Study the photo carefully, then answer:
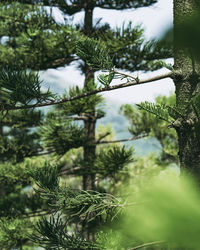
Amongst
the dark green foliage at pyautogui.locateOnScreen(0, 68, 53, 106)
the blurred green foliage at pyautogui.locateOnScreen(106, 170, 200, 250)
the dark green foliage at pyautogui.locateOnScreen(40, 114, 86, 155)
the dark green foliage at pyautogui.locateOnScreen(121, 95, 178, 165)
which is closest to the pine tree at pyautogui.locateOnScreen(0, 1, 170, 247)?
the dark green foliage at pyautogui.locateOnScreen(40, 114, 86, 155)

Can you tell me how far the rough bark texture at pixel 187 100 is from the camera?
2.83 feet

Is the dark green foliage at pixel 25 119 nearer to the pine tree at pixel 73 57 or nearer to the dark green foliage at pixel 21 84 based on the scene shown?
the pine tree at pixel 73 57

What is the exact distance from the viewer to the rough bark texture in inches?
34.0

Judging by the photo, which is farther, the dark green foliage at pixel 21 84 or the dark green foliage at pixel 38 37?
the dark green foliage at pixel 38 37

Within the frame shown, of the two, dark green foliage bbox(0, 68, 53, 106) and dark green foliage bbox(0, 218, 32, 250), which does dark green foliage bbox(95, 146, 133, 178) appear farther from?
dark green foliage bbox(0, 68, 53, 106)

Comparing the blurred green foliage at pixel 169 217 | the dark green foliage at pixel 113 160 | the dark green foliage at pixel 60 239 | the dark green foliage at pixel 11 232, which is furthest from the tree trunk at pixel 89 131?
the blurred green foliage at pixel 169 217

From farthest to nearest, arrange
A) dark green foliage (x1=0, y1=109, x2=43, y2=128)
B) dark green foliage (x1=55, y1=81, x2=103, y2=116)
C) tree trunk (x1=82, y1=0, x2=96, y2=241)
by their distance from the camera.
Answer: dark green foliage (x1=0, y1=109, x2=43, y2=128) → tree trunk (x1=82, y1=0, x2=96, y2=241) → dark green foliage (x1=55, y1=81, x2=103, y2=116)

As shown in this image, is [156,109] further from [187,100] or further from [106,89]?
[106,89]

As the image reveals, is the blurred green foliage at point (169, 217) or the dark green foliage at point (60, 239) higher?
the blurred green foliage at point (169, 217)

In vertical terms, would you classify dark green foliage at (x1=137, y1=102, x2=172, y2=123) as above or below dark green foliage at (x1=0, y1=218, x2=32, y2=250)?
above

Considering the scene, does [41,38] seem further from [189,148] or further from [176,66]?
[189,148]

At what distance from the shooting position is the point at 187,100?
909 millimetres

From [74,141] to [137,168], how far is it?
500 cm

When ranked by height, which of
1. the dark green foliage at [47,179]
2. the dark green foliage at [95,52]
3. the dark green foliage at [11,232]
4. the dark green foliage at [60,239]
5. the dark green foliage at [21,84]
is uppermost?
the dark green foliage at [95,52]
